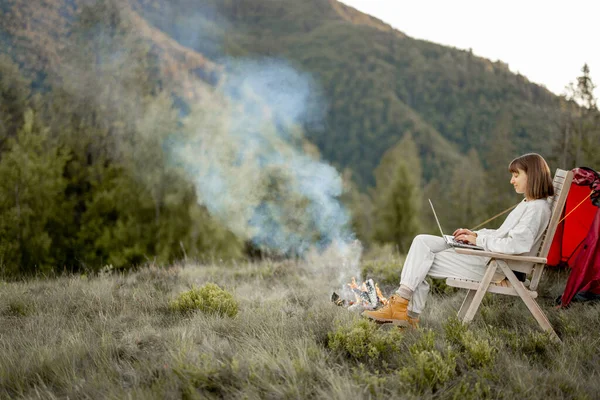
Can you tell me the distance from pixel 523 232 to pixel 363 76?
79329 mm

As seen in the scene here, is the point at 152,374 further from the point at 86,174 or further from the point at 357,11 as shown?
the point at 357,11

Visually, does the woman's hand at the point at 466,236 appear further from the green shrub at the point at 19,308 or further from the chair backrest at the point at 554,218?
the green shrub at the point at 19,308

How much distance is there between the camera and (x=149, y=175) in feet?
69.8

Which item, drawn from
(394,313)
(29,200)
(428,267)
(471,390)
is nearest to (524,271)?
(428,267)

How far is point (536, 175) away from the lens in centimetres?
368

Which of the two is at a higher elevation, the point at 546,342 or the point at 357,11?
the point at 357,11

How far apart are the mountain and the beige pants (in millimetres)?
29470

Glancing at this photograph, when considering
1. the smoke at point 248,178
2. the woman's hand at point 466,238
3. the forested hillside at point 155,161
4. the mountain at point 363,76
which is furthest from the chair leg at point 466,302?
the mountain at point 363,76

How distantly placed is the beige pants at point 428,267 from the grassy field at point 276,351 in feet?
0.96

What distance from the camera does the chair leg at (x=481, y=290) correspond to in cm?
351

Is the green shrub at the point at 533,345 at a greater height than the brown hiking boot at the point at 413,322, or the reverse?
the green shrub at the point at 533,345

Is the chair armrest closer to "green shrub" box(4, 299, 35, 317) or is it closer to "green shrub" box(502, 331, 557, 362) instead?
"green shrub" box(502, 331, 557, 362)

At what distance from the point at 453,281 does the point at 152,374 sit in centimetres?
230

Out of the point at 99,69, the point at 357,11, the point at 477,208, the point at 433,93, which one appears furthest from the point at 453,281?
the point at 357,11
